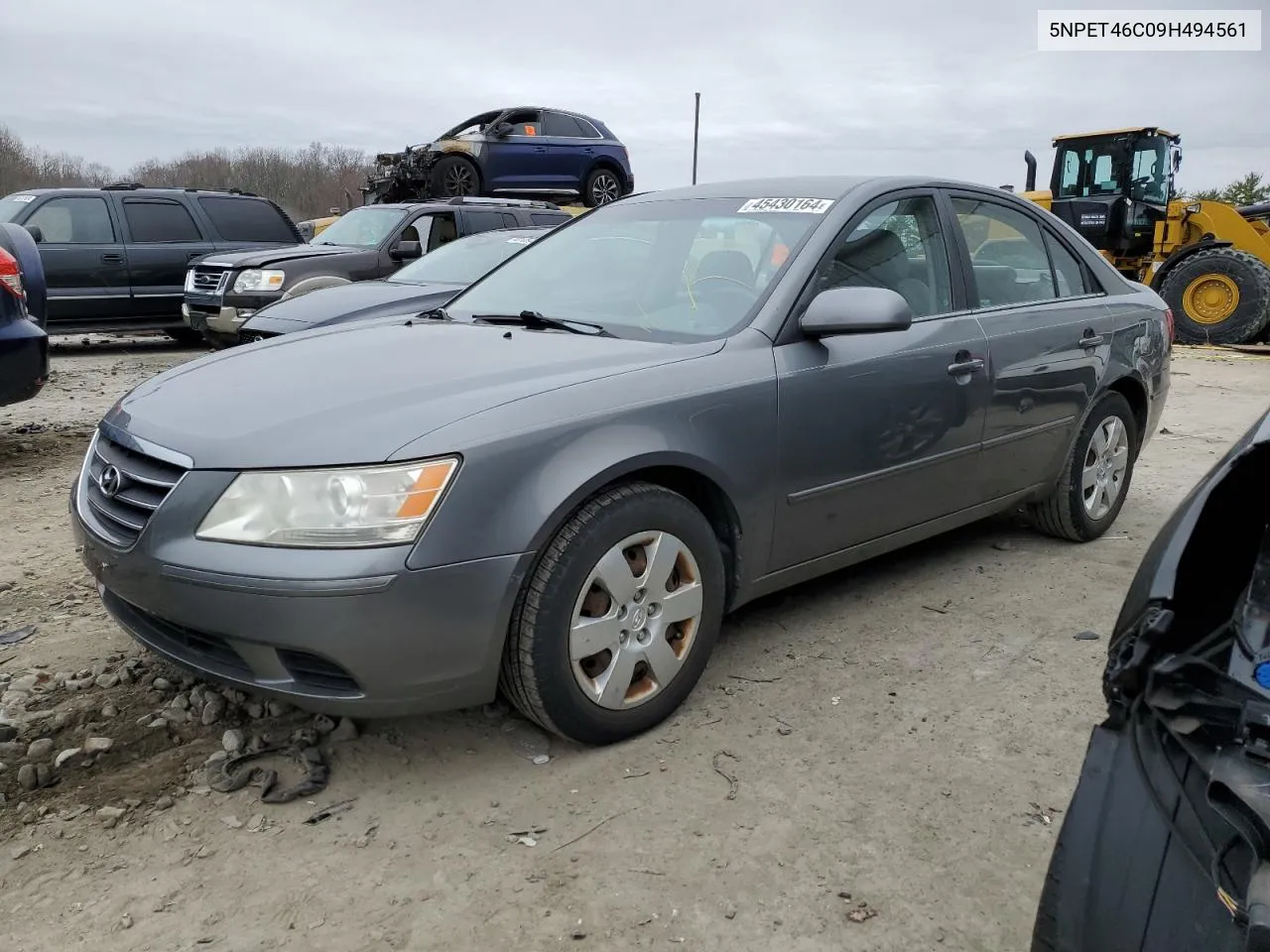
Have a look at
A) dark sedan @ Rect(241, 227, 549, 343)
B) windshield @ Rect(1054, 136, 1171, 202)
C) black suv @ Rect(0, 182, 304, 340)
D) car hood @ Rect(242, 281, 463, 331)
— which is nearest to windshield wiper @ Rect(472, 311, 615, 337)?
dark sedan @ Rect(241, 227, 549, 343)

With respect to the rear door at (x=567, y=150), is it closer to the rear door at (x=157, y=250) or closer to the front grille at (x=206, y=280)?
the rear door at (x=157, y=250)

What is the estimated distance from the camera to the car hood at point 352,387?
235 centimetres

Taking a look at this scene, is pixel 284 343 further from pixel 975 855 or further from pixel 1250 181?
pixel 1250 181

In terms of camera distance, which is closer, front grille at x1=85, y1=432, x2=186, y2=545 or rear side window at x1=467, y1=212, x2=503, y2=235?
front grille at x1=85, y1=432, x2=186, y2=545

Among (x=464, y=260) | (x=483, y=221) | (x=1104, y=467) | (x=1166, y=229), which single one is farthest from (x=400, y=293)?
(x=1166, y=229)

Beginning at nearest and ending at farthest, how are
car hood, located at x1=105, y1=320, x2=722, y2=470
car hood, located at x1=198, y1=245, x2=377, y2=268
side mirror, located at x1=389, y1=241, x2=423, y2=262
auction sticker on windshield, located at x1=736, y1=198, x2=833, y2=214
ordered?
car hood, located at x1=105, y1=320, x2=722, y2=470 < auction sticker on windshield, located at x1=736, y1=198, x2=833, y2=214 < car hood, located at x1=198, y1=245, x2=377, y2=268 < side mirror, located at x1=389, y1=241, x2=423, y2=262

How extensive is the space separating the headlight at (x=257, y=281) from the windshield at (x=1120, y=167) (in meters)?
11.5

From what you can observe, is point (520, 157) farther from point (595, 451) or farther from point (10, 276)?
point (595, 451)

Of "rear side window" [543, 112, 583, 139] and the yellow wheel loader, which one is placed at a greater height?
"rear side window" [543, 112, 583, 139]

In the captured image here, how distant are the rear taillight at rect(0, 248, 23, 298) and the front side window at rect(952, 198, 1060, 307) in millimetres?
4621

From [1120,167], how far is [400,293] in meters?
12.0

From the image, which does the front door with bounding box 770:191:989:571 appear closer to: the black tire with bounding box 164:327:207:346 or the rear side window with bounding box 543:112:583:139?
the black tire with bounding box 164:327:207:346

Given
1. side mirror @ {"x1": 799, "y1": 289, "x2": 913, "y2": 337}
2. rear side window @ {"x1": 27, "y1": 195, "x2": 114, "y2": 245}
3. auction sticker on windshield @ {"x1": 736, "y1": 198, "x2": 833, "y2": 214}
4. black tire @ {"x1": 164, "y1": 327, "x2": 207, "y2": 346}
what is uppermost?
rear side window @ {"x1": 27, "y1": 195, "x2": 114, "y2": 245}

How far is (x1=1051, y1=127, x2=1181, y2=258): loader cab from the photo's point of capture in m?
14.2
